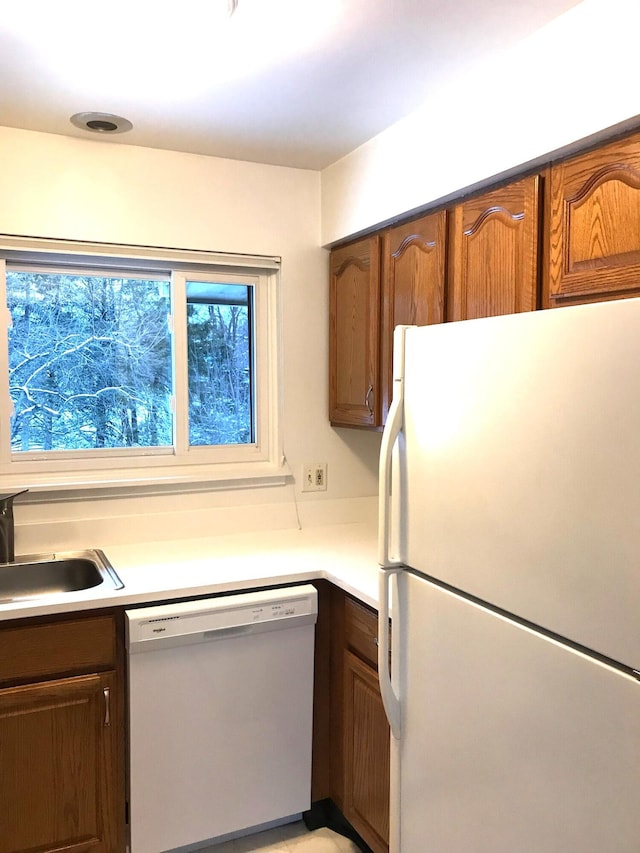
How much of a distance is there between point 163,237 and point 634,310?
73.6 inches

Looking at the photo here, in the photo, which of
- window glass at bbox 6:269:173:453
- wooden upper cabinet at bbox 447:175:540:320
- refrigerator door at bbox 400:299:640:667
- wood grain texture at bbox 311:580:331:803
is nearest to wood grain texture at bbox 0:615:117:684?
wood grain texture at bbox 311:580:331:803

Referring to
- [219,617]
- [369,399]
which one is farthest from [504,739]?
[369,399]

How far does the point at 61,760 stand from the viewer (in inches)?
76.1

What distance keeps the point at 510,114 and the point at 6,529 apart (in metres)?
1.92

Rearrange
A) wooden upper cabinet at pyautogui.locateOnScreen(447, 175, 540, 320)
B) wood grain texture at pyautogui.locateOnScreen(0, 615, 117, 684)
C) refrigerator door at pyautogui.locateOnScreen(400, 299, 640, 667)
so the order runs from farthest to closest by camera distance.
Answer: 1. wood grain texture at pyautogui.locateOnScreen(0, 615, 117, 684)
2. wooden upper cabinet at pyautogui.locateOnScreen(447, 175, 540, 320)
3. refrigerator door at pyautogui.locateOnScreen(400, 299, 640, 667)

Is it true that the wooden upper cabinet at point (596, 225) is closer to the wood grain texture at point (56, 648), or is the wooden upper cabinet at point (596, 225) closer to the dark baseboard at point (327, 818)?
the wood grain texture at point (56, 648)

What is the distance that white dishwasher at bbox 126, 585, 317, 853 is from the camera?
1994 millimetres

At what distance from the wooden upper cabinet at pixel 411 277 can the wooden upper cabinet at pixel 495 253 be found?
0.16 feet

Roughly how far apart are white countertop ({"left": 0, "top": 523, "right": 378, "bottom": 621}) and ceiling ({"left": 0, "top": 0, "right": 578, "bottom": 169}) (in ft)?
4.61

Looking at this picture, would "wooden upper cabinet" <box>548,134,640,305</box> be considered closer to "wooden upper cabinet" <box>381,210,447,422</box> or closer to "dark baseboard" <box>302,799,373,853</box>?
"wooden upper cabinet" <box>381,210,447,422</box>

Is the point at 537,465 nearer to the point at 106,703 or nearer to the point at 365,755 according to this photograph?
the point at 365,755

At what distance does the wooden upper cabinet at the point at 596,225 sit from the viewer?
145 centimetres

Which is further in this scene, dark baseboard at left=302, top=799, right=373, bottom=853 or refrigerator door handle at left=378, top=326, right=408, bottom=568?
dark baseboard at left=302, top=799, right=373, bottom=853

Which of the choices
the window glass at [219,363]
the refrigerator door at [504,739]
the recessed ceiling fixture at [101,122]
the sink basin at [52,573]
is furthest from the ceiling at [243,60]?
the sink basin at [52,573]
